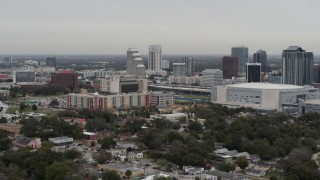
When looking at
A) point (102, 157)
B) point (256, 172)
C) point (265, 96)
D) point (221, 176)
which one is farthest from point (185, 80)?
point (221, 176)

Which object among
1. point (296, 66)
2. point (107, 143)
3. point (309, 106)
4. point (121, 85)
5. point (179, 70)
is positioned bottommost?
point (107, 143)

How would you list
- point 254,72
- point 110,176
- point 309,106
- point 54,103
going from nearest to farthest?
point 110,176 < point 309,106 < point 54,103 < point 254,72

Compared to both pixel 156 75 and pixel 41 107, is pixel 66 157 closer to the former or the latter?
pixel 41 107

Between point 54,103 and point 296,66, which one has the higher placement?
point 296,66

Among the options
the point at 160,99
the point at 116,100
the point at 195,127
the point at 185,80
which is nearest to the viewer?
the point at 195,127

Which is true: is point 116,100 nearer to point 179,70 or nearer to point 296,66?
point 296,66

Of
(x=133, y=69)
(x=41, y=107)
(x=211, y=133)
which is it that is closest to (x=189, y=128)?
(x=211, y=133)

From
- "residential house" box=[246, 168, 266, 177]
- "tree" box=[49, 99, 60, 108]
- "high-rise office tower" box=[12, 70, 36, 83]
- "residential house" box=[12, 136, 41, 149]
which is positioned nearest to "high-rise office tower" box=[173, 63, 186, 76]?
"high-rise office tower" box=[12, 70, 36, 83]
